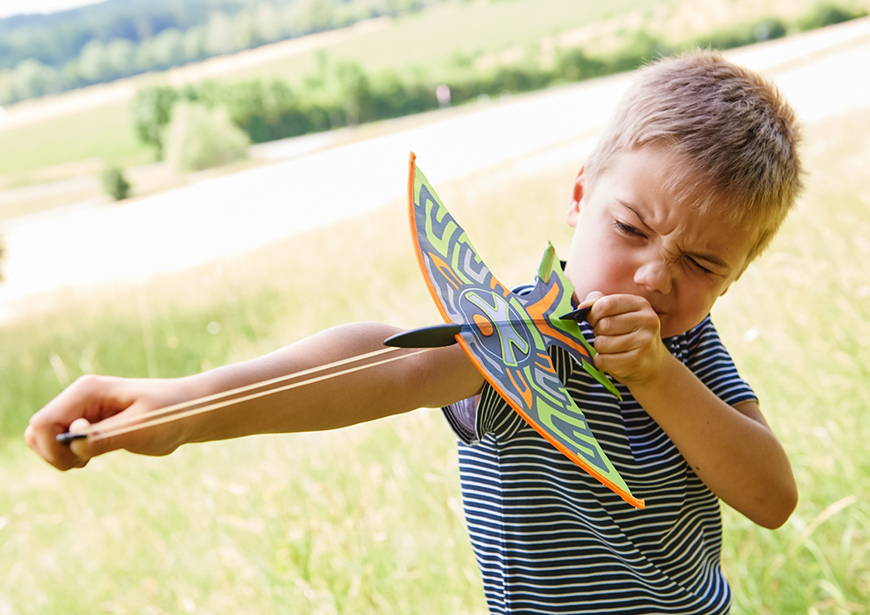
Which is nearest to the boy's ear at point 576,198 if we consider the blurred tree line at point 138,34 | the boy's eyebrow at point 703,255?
the boy's eyebrow at point 703,255

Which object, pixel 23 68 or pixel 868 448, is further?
pixel 23 68

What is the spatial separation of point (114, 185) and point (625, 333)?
23.7 metres

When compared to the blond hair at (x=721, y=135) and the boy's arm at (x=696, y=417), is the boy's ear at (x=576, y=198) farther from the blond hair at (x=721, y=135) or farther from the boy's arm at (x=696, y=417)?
the boy's arm at (x=696, y=417)

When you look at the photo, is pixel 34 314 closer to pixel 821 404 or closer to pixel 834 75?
pixel 821 404

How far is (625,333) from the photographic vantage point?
722 millimetres

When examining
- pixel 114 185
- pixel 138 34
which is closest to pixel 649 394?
pixel 114 185

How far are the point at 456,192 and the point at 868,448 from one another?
4.72m

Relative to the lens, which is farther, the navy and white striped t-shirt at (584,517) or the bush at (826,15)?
the bush at (826,15)

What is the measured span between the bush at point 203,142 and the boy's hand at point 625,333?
28.7 meters

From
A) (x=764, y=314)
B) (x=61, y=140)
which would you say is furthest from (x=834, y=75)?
(x=61, y=140)

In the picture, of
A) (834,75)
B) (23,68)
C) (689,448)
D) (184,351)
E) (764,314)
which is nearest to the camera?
(689,448)

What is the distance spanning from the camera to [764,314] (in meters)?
Answer: 2.37

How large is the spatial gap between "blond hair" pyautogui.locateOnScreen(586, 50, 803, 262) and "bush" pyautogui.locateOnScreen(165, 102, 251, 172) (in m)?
28.4

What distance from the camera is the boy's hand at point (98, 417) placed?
444 millimetres
